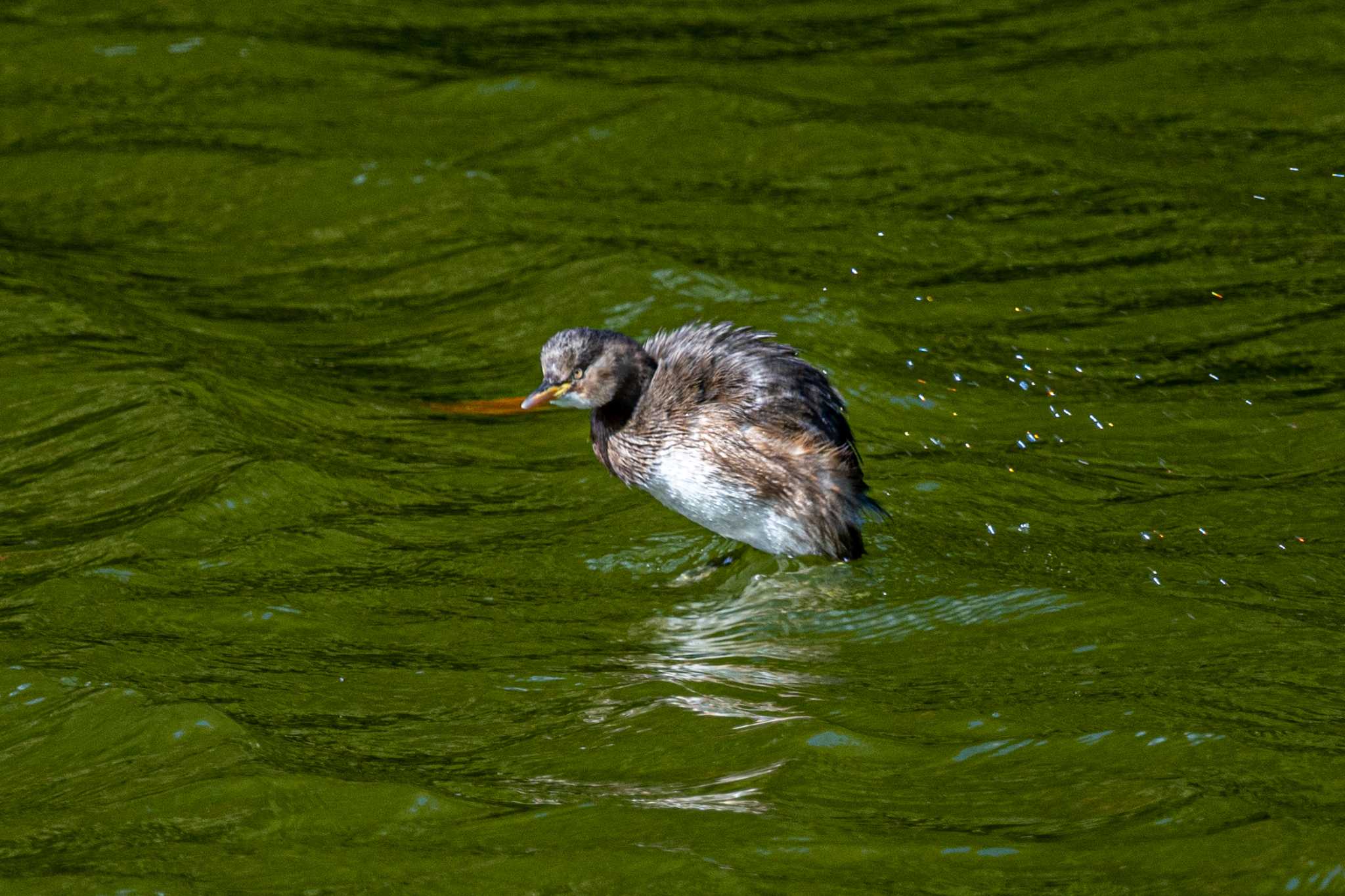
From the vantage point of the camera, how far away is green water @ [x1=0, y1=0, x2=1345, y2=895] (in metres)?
5.64

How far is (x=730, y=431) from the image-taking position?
7.72 metres

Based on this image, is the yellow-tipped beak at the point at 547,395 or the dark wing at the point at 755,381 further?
the yellow-tipped beak at the point at 547,395

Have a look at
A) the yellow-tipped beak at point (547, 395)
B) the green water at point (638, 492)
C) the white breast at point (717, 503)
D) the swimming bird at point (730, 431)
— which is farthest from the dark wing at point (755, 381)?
the green water at point (638, 492)

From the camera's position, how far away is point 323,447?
9.22 m

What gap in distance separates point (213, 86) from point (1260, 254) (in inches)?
303

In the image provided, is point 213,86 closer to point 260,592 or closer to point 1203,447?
point 260,592

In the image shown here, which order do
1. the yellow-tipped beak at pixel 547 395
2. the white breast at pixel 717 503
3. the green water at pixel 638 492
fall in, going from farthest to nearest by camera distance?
the yellow-tipped beak at pixel 547 395 < the white breast at pixel 717 503 < the green water at pixel 638 492

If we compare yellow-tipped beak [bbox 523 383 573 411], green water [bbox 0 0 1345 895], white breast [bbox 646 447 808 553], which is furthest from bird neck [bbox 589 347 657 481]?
green water [bbox 0 0 1345 895]

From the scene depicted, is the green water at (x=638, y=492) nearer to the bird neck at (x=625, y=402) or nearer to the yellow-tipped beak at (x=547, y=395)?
the bird neck at (x=625, y=402)

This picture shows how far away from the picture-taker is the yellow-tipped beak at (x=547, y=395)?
793 cm

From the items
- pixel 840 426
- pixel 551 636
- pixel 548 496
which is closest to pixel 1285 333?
pixel 840 426

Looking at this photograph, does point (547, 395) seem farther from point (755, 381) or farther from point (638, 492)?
point (638, 492)

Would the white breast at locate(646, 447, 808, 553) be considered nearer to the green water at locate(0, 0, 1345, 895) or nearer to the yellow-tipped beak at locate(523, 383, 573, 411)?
the green water at locate(0, 0, 1345, 895)

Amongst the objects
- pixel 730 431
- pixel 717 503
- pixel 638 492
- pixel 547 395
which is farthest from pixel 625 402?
pixel 638 492
